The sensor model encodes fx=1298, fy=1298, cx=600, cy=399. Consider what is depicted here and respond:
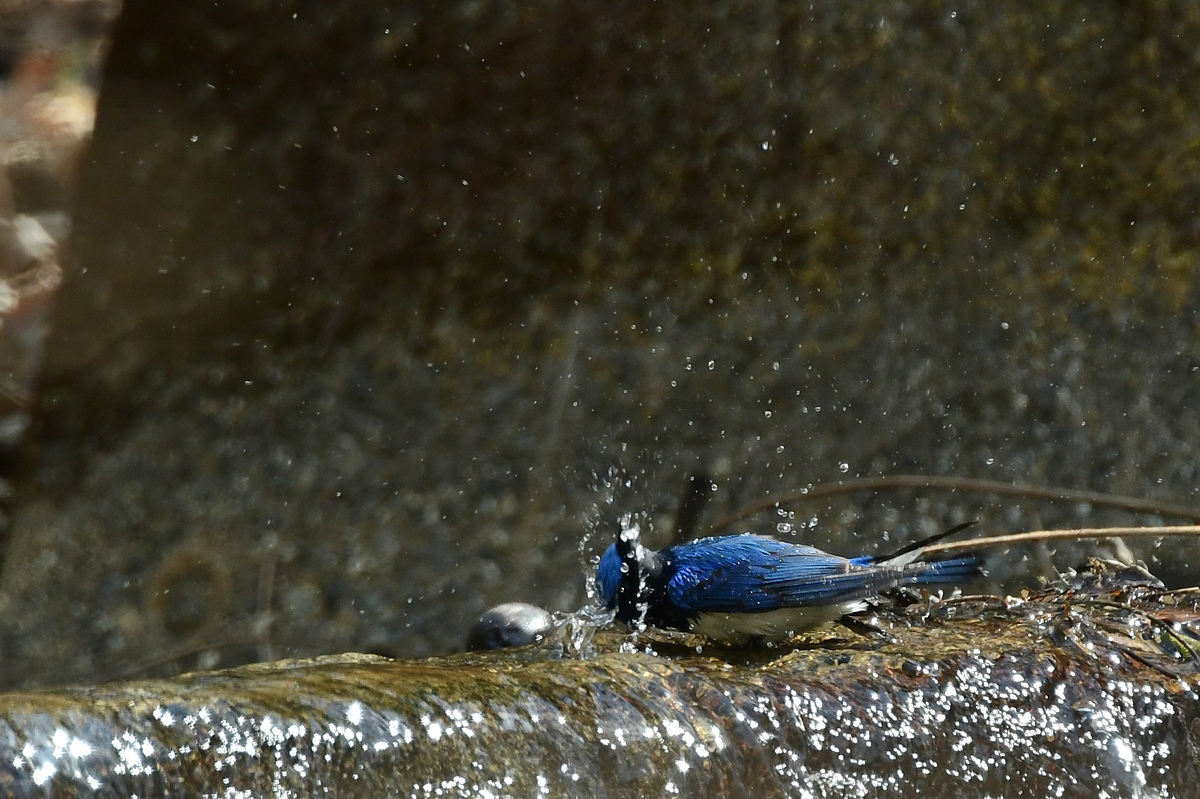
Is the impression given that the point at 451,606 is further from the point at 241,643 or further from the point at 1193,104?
the point at 1193,104

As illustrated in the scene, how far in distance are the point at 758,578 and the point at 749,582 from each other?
2 cm

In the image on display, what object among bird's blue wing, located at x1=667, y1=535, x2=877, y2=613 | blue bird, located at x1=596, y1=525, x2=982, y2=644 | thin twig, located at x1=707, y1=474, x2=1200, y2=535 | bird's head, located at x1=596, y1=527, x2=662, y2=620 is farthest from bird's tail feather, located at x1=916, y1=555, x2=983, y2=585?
thin twig, located at x1=707, y1=474, x2=1200, y2=535

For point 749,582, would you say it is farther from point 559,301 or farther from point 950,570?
point 559,301

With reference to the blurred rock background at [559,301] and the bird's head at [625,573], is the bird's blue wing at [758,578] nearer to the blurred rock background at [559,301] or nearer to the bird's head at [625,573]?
the bird's head at [625,573]

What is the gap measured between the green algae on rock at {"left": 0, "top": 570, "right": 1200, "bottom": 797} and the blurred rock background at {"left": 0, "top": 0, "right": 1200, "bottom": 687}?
1.11 m

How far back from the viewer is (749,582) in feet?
9.49

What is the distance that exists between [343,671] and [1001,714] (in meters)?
1.20

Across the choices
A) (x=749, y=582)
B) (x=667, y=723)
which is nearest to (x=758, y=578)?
(x=749, y=582)

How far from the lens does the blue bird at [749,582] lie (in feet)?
9.37

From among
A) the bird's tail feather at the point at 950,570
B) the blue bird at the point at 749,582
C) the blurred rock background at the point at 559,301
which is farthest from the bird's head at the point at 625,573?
the blurred rock background at the point at 559,301

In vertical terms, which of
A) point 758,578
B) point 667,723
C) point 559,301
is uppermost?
point 559,301

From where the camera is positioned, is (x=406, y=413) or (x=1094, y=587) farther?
(x=406, y=413)

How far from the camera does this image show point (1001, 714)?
2395 mm

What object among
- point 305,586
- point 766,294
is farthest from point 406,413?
point 766,294
